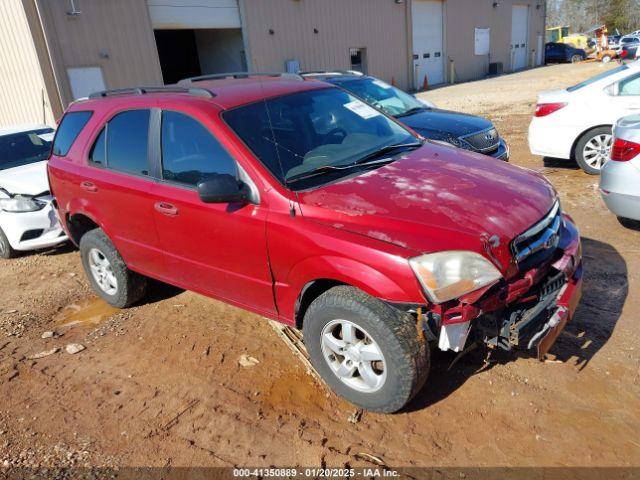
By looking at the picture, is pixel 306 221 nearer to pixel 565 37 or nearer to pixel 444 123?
pixel 444 123

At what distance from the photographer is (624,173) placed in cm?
468

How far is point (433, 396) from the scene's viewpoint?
313 centimetres

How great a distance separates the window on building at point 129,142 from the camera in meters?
3.92

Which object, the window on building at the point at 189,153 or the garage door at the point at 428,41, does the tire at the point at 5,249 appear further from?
the garage door at the point at 428,41

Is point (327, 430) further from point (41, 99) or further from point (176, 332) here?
point (41, 99)

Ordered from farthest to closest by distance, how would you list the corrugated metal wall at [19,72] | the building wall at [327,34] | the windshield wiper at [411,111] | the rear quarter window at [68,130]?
the building wall at [327,34] → the corrugated metal wall at [19,72] → the windshield wiper at [411,111] → the rear quarter window at [68,130]

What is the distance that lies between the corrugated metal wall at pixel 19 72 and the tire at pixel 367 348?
13726 mm

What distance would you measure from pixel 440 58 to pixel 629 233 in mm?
27150

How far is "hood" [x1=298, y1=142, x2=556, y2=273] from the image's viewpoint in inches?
106

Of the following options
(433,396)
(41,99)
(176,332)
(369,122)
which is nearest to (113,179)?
(176,332)

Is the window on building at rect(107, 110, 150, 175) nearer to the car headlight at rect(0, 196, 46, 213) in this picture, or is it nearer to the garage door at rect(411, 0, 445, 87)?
the car headlight at rect(0, 196, 46, 213)

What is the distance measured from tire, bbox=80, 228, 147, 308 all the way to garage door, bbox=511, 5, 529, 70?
3758 cm

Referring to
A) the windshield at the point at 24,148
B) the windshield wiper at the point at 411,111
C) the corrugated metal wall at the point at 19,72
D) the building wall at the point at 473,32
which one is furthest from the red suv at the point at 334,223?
the building wall at the point at 473,32

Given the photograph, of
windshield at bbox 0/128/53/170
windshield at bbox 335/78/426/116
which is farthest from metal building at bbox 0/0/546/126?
windshield at bbox 335/78/426/116
